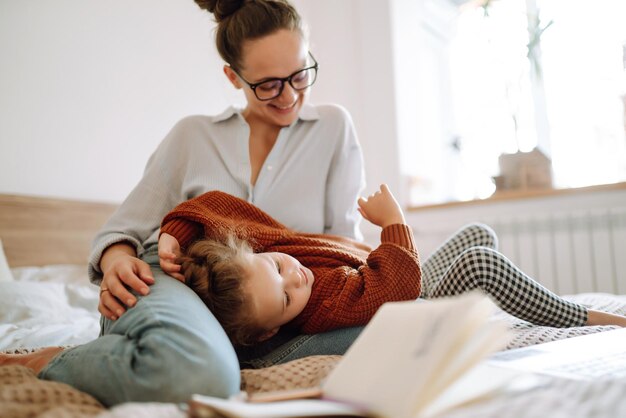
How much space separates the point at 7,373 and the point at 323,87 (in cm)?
281

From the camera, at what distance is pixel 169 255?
3.28ft

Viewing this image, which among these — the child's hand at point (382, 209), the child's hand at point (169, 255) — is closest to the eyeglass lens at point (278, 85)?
the child's hand at point (382, 209)

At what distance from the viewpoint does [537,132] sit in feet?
9.40

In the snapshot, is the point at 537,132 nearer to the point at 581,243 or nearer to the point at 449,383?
the point at 581,243

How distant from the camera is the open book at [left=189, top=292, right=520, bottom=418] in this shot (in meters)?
0.49

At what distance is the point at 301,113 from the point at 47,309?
2.99ft

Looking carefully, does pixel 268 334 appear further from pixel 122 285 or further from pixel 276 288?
pixel 122 285

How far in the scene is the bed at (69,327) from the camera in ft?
1.74

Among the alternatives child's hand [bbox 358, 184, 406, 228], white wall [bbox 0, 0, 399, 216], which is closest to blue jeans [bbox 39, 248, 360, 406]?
child's hand [bbox 358, 184, 406, 228]

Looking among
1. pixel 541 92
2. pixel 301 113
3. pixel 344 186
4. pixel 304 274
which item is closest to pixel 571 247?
pixel 541 92

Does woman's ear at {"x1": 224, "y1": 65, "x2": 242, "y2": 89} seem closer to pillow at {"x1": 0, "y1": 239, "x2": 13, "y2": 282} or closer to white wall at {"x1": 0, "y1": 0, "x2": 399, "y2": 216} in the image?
white wall at {"x1": 0, "y1": 0, "x2": 399, "y2": 216}

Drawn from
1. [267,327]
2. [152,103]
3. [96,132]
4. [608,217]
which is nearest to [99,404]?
[267,327]

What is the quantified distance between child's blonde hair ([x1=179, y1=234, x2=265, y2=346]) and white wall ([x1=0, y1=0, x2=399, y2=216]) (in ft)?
4.12

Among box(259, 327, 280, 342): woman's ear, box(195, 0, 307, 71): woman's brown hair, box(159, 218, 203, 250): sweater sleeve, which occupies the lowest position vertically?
box(259, 327, 280, 342): woman's ear
